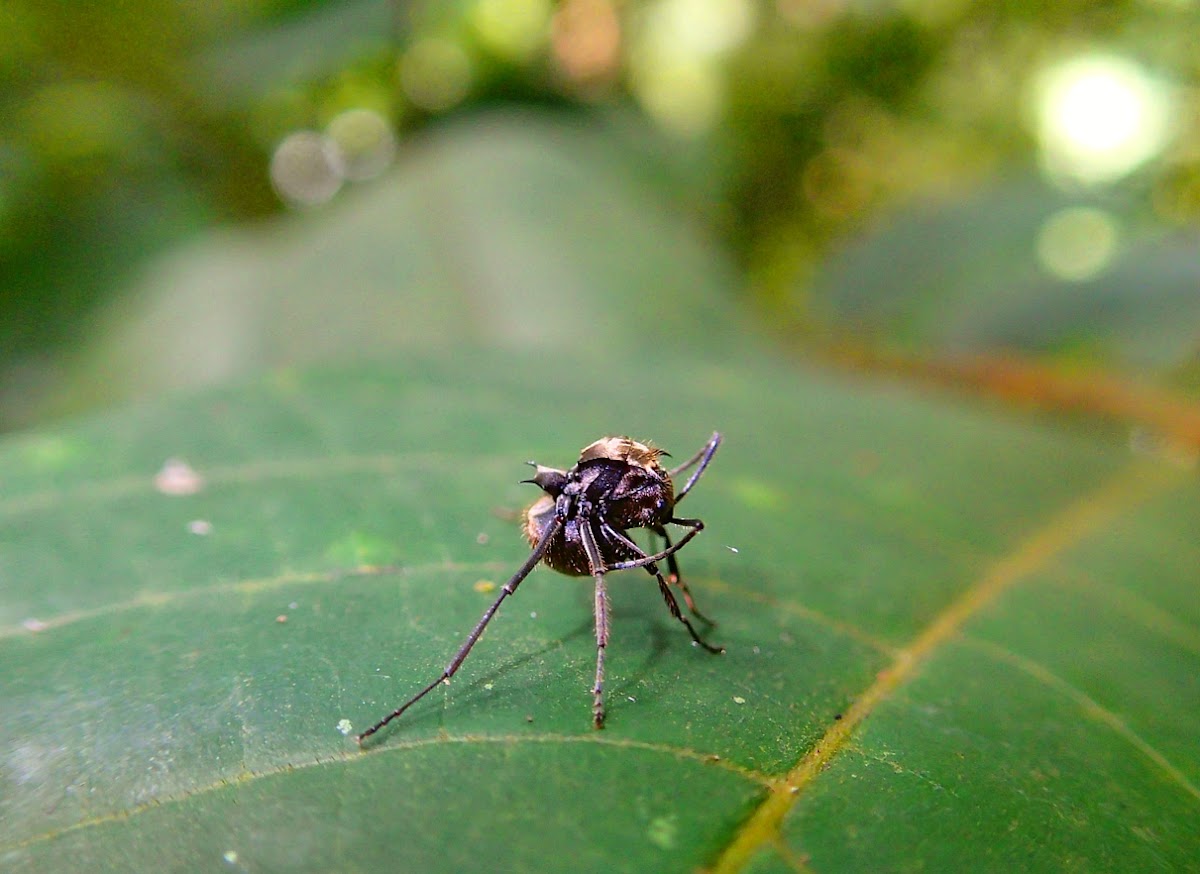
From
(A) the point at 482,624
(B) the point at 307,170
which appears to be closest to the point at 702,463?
(A) the point at 482,624

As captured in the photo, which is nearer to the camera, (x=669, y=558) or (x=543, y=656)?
(x=543, y=656)

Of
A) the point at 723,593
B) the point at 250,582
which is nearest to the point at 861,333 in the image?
the point at 723,593

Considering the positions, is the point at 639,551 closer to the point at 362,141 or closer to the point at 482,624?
the point at 482,624

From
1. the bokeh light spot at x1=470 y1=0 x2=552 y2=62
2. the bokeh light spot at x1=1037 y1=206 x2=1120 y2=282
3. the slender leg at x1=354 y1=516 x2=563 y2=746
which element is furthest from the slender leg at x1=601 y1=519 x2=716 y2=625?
the bokeh light spot at x1=470 y1=0 x2=552 y2=62

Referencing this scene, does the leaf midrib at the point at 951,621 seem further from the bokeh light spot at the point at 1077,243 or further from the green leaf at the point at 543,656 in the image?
the bokeh light spot at the point at 1077,243

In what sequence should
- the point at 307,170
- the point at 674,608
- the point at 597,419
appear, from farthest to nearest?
1. the point at 307,170
2. the point at 597,419
3. the point at 674,608

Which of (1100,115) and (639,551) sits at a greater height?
(1100,115)

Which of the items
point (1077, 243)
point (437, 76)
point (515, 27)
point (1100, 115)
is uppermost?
point (515, 27)

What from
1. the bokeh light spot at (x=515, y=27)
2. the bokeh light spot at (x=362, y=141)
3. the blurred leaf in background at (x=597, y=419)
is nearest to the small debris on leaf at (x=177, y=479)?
the blurred leaf in background at (x=597, y=419)

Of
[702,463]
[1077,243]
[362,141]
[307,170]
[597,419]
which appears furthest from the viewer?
[362,141]
